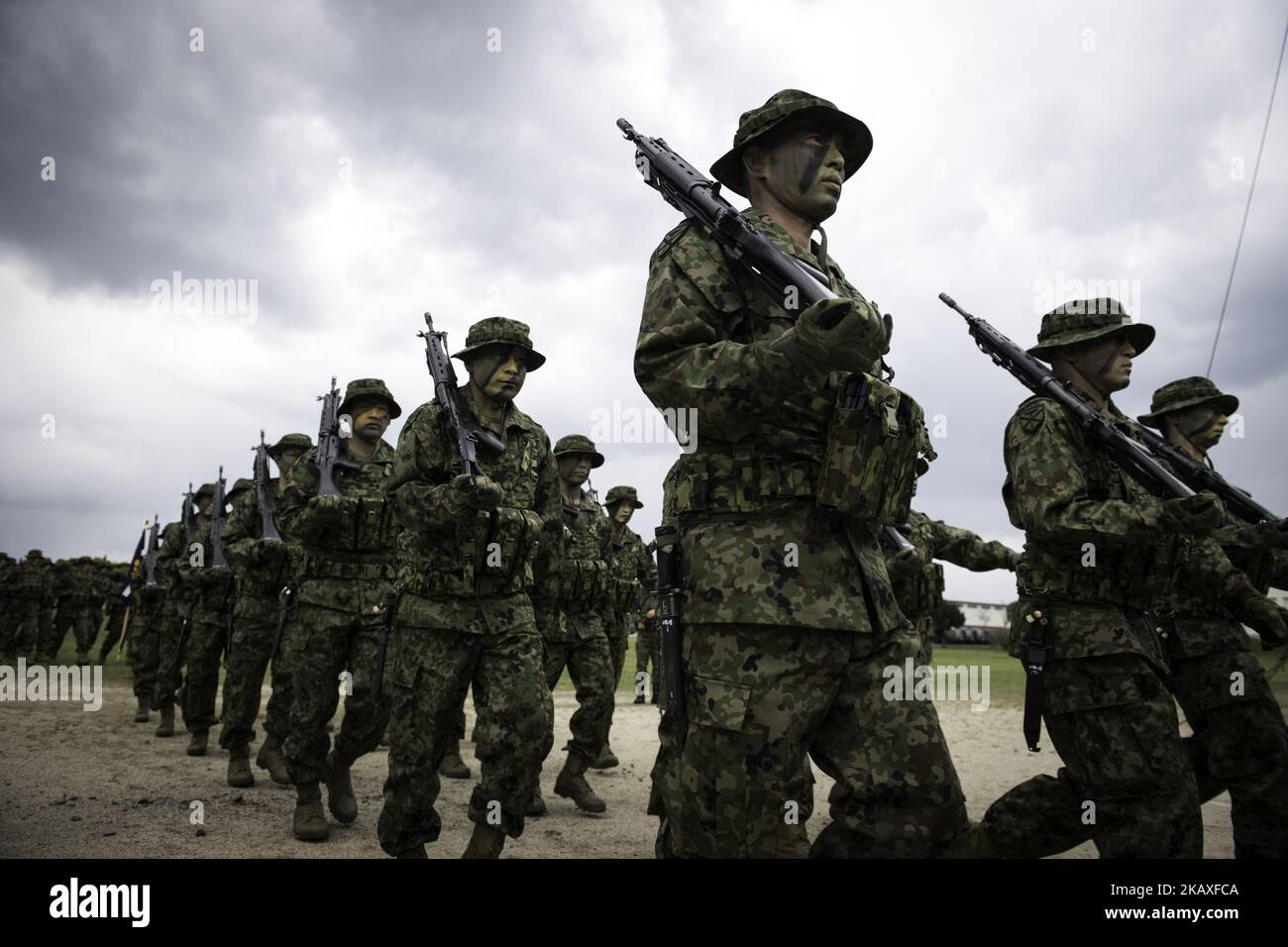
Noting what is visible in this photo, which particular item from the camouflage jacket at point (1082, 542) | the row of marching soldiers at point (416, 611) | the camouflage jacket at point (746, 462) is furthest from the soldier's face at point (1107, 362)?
the row of marching soldiers at point (416, 611)

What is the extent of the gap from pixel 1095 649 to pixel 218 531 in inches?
406

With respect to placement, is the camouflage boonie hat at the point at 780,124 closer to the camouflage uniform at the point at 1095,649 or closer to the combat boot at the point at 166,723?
the camouflage uniform at the point at 1095,649

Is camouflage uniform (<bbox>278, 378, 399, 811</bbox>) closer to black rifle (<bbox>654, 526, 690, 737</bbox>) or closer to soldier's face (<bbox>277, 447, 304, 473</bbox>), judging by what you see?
soldier's face (<bbox>277, 447, 304, 473</bbox>)

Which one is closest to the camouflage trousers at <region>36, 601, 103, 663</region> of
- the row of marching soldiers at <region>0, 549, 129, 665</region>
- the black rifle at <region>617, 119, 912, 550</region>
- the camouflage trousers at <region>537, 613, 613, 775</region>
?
the row of marching soldiers at <region>0, 549, 129, 665</region>

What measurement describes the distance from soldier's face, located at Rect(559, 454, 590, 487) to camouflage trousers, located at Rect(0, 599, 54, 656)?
20.6m

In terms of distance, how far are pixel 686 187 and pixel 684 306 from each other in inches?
29.2

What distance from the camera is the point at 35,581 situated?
2302cm

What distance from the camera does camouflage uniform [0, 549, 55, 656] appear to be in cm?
2288

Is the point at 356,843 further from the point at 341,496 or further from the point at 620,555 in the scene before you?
the point at 620,555

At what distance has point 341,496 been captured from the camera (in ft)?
22.0

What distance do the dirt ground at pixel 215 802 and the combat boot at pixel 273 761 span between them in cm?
13

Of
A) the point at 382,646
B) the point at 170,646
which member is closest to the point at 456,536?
the point at 382,646

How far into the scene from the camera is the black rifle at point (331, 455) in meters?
6.91

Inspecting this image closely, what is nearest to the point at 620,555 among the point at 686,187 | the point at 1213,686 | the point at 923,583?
the point at 923,583
